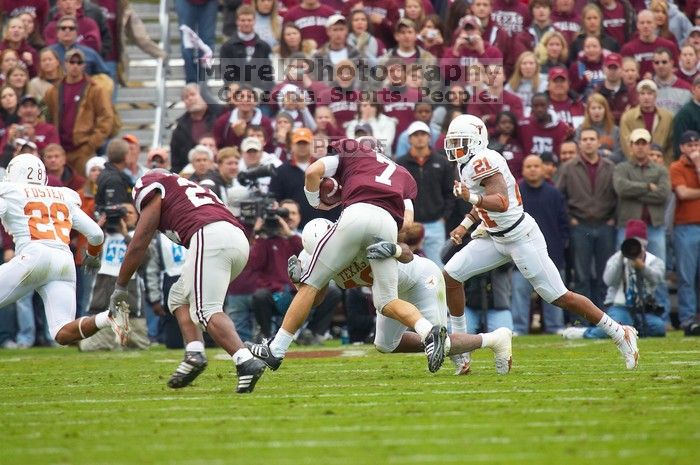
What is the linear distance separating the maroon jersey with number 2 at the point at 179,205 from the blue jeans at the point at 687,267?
7097mm

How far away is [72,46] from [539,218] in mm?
6101

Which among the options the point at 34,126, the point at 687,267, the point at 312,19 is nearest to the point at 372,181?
the point at 687,267

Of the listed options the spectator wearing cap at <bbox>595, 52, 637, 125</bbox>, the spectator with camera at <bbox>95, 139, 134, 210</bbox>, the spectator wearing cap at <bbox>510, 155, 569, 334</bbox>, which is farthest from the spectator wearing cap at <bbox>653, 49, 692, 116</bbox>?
the spectator with camera at <bbox>95, 139, 134, 210</bbox>

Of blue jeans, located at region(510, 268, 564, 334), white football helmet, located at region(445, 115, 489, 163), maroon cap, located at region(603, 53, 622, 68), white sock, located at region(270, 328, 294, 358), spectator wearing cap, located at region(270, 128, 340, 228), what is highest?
maroon cap, located at region(603, 53, 622, 68)

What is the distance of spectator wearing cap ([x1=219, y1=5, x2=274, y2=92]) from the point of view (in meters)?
16.7

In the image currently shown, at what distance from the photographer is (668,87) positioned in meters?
16.2

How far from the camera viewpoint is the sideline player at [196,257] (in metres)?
8.63

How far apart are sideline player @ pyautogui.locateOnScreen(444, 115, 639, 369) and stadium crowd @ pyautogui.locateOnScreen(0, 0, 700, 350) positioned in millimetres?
2690

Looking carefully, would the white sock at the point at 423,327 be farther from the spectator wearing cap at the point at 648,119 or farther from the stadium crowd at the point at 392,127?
the spectator wearing cap at the point at 648,119

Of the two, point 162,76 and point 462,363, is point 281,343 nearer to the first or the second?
point 462,363

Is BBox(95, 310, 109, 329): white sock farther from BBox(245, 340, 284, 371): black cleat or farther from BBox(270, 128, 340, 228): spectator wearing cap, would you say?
BBox(270, 128, 340, 228): spectator wearing cap

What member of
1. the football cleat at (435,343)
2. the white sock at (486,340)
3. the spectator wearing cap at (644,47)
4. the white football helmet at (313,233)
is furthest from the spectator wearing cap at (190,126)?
the football cleat at (435,343)

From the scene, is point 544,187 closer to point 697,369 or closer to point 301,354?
point 301,354

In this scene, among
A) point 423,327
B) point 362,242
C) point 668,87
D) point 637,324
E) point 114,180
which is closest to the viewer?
point 423,327
